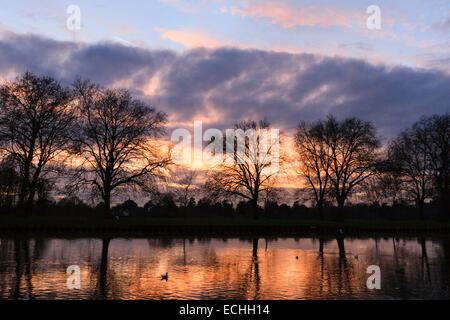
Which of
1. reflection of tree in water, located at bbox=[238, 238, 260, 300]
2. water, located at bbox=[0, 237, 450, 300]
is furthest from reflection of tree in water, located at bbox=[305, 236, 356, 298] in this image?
reflection of tree in water, located at bbox=[238, 238, 260, 300]

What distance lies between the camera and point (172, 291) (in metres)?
12.8

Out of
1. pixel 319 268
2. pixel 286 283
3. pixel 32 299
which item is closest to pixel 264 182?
pixel 319 268

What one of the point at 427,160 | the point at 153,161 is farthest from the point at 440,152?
the point at 153,161

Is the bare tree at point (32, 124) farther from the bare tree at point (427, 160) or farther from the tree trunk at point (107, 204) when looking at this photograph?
the bare tree at point (427, 160)

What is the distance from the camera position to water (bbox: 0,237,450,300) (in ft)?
41.8

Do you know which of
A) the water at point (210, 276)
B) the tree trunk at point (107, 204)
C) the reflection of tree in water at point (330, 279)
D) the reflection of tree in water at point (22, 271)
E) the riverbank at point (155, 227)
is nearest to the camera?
the reflection of tree in water at point (22, 271)

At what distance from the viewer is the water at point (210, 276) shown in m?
12.7

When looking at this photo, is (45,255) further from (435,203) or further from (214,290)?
(435,203)

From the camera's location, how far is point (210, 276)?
1606cm

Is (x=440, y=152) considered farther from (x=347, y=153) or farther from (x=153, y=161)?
(x=153, y=161)

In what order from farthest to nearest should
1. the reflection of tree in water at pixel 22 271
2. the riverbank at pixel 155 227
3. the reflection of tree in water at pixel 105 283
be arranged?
the riverbank at pixel 155 227 → the reflection of tree in water at pixel 105 283 → the reflection of tree in water at pixel 22 271

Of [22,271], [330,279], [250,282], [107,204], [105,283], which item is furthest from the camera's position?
[107,204]

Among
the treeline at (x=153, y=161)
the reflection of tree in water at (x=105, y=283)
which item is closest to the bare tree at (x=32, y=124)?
the treeline at (x=153, y=161)

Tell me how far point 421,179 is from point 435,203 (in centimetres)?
578
